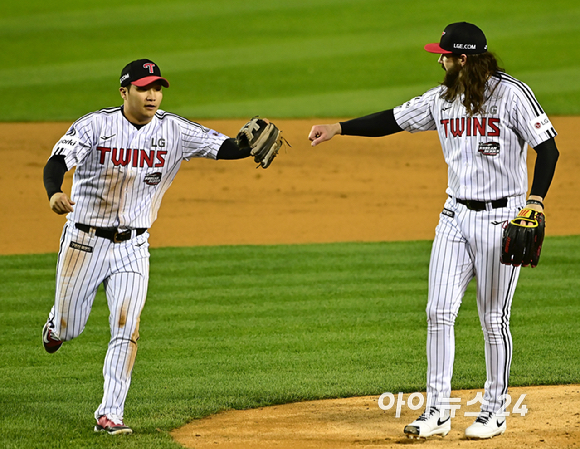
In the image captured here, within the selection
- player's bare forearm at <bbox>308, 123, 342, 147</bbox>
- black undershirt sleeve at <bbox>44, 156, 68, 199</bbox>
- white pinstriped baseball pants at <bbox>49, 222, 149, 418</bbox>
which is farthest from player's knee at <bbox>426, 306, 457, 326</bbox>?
black undershirt sleeve at <bbox>44, 156, 68, 199</bbox>

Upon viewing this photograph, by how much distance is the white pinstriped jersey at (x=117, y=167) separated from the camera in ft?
16.1

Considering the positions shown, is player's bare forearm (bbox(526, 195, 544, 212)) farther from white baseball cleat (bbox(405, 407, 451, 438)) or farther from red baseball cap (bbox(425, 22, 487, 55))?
white baseball cleat (bbox(405, 407, 451, 438))

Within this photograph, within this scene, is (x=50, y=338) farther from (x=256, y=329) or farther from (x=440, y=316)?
(x=256, y=329)

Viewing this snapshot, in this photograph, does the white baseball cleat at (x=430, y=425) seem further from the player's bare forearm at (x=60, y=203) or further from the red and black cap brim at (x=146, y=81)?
the red and black cap brim at (x=146, y=81)

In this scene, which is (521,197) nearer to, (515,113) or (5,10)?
(515,113)

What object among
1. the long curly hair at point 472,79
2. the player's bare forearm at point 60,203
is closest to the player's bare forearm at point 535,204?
the long curly hair at point 472,79

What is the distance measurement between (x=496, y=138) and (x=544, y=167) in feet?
0.92

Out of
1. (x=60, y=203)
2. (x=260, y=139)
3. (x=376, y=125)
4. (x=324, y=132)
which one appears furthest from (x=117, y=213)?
(x=376, y=125)

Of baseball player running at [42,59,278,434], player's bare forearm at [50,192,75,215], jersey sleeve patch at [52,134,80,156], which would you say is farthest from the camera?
baseball player running at [42,59,278,434]

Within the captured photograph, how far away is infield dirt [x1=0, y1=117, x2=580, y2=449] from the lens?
17.1 ft

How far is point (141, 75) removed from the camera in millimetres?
4859

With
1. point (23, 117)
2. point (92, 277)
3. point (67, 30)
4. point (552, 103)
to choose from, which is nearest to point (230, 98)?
point (23, 117)

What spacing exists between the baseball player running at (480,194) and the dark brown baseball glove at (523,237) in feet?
0.32

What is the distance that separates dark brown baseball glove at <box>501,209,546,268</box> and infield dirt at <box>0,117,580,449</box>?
102 cm
